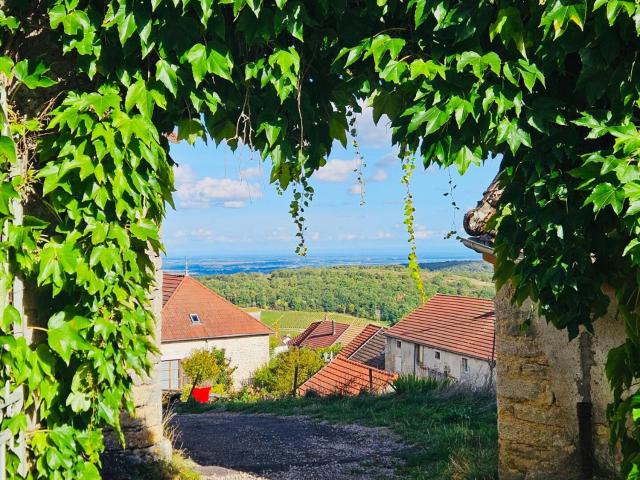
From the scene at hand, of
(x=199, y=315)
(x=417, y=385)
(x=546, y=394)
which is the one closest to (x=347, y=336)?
(x=199, y=315)

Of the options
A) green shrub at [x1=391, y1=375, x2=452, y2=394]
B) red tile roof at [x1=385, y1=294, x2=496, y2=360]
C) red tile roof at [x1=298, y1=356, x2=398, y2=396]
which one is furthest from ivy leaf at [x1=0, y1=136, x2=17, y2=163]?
red tile roof at [x1=385, y1=294, x2=496, y2=360]

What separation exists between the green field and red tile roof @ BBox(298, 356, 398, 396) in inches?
2107

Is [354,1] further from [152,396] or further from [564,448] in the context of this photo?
[152,396]

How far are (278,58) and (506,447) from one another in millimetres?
3828

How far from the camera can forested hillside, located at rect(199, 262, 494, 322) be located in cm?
5641

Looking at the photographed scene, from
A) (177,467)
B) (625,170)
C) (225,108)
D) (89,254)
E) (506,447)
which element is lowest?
(177,467)

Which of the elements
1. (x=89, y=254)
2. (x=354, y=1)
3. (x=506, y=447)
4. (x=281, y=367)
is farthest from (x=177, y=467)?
(x=281, y=367)

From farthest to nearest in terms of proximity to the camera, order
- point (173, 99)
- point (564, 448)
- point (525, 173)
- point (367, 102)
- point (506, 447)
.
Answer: point (506, 447) < point (564, 448) < point (367, 102) < point (173, 99) < point (525, 173)

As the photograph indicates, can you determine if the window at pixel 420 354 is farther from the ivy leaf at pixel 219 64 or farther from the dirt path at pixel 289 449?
the ivy leaf at pixel 219 64

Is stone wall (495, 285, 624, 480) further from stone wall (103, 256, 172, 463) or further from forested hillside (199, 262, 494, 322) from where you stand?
forested hillside (199, 262, 494, 322)

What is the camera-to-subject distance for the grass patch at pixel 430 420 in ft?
22.1

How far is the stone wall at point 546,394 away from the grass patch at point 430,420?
0.76 meters

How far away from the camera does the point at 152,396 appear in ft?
22.3

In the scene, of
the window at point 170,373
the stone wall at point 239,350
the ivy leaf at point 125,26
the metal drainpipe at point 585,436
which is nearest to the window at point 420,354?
the stone wall at point 239,350
